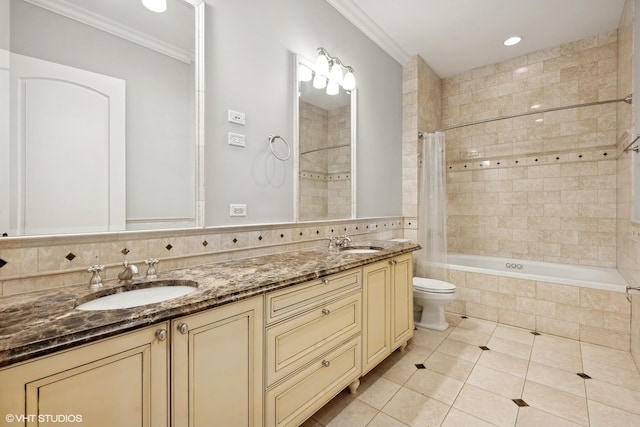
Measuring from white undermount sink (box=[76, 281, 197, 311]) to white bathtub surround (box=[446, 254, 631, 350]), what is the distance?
9.25 feet

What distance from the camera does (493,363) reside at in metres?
2.15

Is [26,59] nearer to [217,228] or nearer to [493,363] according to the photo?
[217,228]

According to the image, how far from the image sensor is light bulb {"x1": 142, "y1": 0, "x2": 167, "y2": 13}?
1403 mm

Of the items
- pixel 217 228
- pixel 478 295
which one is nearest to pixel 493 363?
pixel 478 295

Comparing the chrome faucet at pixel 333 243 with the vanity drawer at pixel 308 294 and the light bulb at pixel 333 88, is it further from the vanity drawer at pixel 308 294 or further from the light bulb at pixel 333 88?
the light bulb at pixel 333 88

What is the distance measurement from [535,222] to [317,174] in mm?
2750

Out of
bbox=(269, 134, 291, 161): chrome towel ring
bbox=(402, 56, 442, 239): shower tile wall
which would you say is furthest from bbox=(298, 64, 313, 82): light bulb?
bbox=(402, 56, 442, 239): shower tile wall

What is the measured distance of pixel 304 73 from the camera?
2.16m

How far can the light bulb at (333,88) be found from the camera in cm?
239

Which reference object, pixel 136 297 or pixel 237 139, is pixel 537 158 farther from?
pixel 136 297

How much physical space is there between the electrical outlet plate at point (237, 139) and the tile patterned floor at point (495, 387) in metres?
1.60

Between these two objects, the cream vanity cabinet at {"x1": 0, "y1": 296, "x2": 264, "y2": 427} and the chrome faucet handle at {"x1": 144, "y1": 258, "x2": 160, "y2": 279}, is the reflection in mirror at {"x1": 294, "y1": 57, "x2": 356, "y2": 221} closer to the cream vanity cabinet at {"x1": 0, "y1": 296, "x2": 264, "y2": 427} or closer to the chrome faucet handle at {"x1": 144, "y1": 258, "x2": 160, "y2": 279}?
the chrome faucet handle at {"x1": 144, "y1": 258, "x2": 160, "y2": 279}

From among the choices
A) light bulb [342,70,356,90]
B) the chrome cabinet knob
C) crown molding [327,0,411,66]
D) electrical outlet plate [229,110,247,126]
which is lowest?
the chrome cabinet knob

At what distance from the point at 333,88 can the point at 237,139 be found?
111cm
